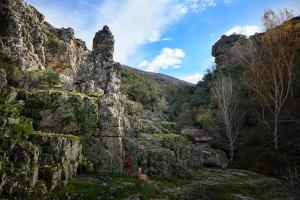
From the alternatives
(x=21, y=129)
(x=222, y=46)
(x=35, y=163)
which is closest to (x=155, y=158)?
(x=21, y=129)

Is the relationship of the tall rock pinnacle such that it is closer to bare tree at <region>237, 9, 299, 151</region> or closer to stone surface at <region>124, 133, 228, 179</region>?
stone surface at <region>124, 133, 228, 179</region>

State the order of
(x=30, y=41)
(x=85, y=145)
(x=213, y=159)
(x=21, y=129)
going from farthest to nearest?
(x=30, y=41)
(x=213, y=159)
(x=85, y=145)
(x=21, y=129)

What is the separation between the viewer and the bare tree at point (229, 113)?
184 ft

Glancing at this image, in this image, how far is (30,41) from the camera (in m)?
50.0

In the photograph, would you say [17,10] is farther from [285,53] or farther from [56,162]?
[285,53]

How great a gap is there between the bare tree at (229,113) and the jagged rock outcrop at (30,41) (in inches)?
1168

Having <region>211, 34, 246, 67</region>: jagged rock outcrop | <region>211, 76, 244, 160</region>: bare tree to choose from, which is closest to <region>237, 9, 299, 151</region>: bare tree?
<region>211, 76, 244, 160</region>: bare tree

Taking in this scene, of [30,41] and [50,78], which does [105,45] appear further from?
[30,41]

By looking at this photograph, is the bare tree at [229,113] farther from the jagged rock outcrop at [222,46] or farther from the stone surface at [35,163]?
the jagged rock outcrop at [222,46]

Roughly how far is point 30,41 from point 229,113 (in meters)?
35.0

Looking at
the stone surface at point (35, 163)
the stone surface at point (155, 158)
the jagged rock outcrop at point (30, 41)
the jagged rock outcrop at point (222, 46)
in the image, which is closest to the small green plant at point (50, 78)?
the jagged rock outcrop at point (30, 41)

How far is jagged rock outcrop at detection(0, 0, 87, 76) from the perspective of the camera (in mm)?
42250

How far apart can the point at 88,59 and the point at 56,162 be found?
2186 centimetres

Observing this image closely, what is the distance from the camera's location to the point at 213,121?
6581 centimetres
